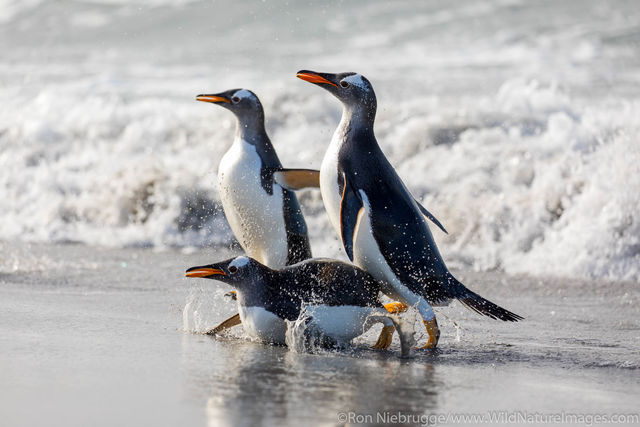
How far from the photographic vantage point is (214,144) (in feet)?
39.3

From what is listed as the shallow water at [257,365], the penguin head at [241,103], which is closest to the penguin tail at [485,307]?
the shallow water at [257,365]

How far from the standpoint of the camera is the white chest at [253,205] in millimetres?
5113

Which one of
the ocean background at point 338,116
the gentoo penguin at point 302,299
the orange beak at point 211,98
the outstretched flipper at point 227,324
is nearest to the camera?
the gentoo penguin at point 302,299

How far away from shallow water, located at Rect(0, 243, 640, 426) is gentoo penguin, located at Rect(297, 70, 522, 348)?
0.15 metres

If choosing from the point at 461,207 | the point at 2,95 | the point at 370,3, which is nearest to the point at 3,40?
the point at 2,95

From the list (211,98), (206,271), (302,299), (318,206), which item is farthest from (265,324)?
(318,206)

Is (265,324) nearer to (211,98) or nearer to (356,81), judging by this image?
(356,81)

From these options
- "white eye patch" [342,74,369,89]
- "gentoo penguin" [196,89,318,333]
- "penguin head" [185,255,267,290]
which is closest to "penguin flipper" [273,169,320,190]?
"gentoo penguin" [196,89,318,333]

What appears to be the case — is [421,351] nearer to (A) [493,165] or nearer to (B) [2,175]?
(A) [493,165]

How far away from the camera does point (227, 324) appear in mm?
4555

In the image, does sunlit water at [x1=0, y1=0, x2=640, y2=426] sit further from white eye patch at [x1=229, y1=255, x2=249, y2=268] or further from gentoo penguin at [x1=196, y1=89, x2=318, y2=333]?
gentoo penguin at [x1=196, y1=89, x2=318, y2=333]

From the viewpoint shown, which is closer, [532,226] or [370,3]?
[532,226]

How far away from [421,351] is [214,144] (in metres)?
7.93

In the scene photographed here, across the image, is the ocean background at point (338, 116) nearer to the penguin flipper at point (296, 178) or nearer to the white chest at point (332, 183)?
the penguin flipper at point (296, 178)
